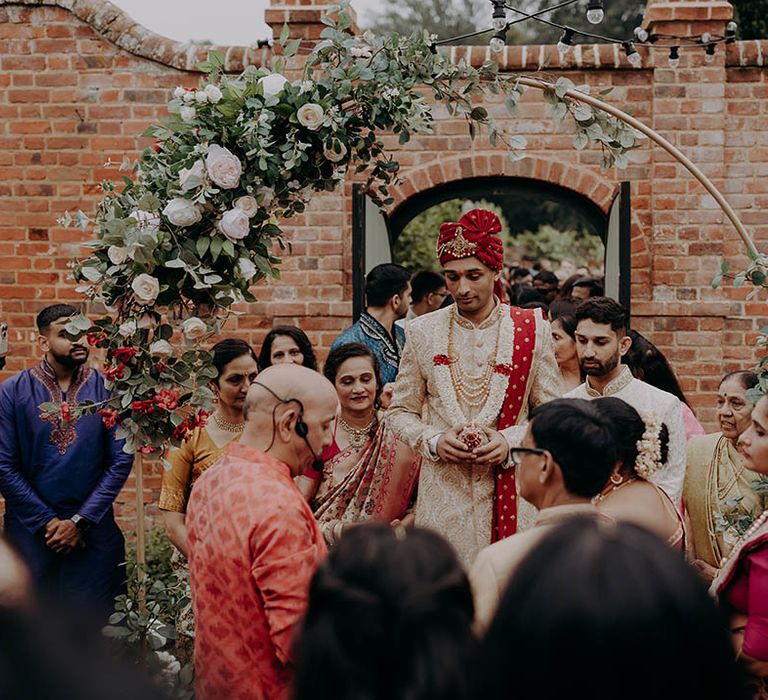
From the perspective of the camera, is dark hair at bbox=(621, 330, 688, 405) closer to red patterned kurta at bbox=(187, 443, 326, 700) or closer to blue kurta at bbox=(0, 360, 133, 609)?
blue kurta at bbox=(0, 360, 133, 609)

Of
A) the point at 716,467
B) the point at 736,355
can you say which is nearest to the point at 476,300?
the point at 716,467

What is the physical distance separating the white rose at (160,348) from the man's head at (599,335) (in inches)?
76.2

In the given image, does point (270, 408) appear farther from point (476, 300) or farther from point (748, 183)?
point (748, 183)

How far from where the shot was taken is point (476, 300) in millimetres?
4508

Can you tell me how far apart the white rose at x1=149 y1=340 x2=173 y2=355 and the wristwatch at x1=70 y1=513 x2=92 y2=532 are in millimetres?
1760

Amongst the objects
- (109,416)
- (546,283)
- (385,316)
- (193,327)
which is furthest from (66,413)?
(546,283)

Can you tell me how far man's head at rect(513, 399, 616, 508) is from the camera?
2.90 metres

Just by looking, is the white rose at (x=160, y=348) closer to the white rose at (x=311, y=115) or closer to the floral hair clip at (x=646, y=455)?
the white rose at (x=311, y=115)

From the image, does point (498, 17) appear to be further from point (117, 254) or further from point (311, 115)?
point (117, 254)

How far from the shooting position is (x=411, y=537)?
180 centimetres

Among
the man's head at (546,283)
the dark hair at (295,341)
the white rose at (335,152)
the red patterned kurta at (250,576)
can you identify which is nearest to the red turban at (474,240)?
the white rose at (335,152)

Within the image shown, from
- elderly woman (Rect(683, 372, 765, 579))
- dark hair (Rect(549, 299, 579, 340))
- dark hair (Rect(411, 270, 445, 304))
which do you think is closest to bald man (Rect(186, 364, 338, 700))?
elderly woman (Rect(683, 372, 765, 579))

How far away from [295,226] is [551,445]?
5121 millimetres

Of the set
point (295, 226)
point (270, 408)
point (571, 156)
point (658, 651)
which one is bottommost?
point (658, 651)
